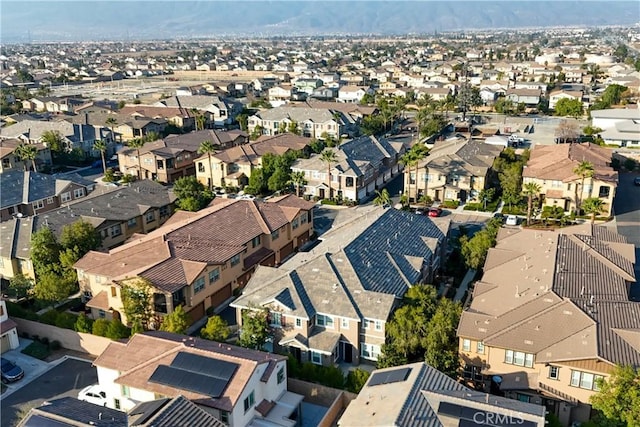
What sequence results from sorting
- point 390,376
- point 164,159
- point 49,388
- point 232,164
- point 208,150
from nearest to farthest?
point 390,376 → point 49,388 → point 208,150 → point 232,164 → point 164,159

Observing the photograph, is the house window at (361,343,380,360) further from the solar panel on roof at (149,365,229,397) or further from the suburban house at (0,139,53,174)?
the suburban house at (0,139,53,174)

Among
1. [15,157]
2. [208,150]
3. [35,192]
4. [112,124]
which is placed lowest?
[35,192]

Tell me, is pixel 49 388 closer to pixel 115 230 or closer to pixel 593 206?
pixel 115 230

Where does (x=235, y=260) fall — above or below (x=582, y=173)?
below

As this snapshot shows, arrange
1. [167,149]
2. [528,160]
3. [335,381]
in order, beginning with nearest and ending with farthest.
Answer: [335,381], [528,160], [167,149]

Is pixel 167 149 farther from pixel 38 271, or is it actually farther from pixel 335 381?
pixel 335 381

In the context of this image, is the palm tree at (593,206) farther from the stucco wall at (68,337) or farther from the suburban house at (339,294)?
the stucco wall at (68,337)

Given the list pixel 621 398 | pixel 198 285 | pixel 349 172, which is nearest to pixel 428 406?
pixel 621 398

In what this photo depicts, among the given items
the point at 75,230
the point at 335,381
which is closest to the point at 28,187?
the point at 75,230
